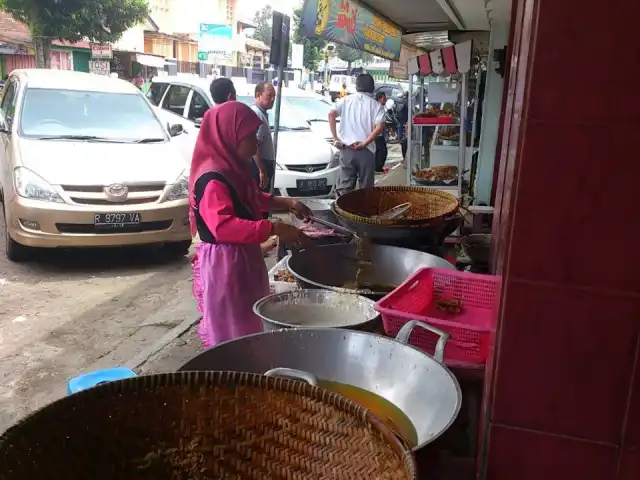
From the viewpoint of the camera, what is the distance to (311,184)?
362 inches

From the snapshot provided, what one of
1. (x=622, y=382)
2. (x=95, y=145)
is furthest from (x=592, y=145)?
(x=95, y=145)

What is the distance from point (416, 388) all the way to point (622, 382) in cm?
56

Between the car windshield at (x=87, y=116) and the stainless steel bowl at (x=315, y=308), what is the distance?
5.17 m

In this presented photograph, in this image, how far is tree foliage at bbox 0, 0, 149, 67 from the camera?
796 inches

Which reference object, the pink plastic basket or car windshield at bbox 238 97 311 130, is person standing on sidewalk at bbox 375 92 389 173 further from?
the pink plastic basket

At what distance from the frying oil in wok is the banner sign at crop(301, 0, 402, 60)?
19.0 feet

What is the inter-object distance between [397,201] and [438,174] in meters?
5.69

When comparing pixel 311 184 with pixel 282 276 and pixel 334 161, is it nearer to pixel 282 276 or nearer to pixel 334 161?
pixel 334 161

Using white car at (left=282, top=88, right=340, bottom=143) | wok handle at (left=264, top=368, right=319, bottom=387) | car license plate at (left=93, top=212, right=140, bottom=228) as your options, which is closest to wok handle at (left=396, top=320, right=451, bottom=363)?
wok handle at (left=264, top=368, right=319, bottom=387)

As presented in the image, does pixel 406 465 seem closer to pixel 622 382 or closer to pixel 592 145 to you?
pixel 622 382

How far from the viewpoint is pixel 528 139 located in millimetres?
1102

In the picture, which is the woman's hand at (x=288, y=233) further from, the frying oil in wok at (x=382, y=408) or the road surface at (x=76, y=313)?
the road surface at (x=76, y=313)

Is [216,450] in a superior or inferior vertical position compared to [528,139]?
inferior

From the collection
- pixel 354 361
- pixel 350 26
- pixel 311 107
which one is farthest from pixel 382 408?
pixel 311 107
